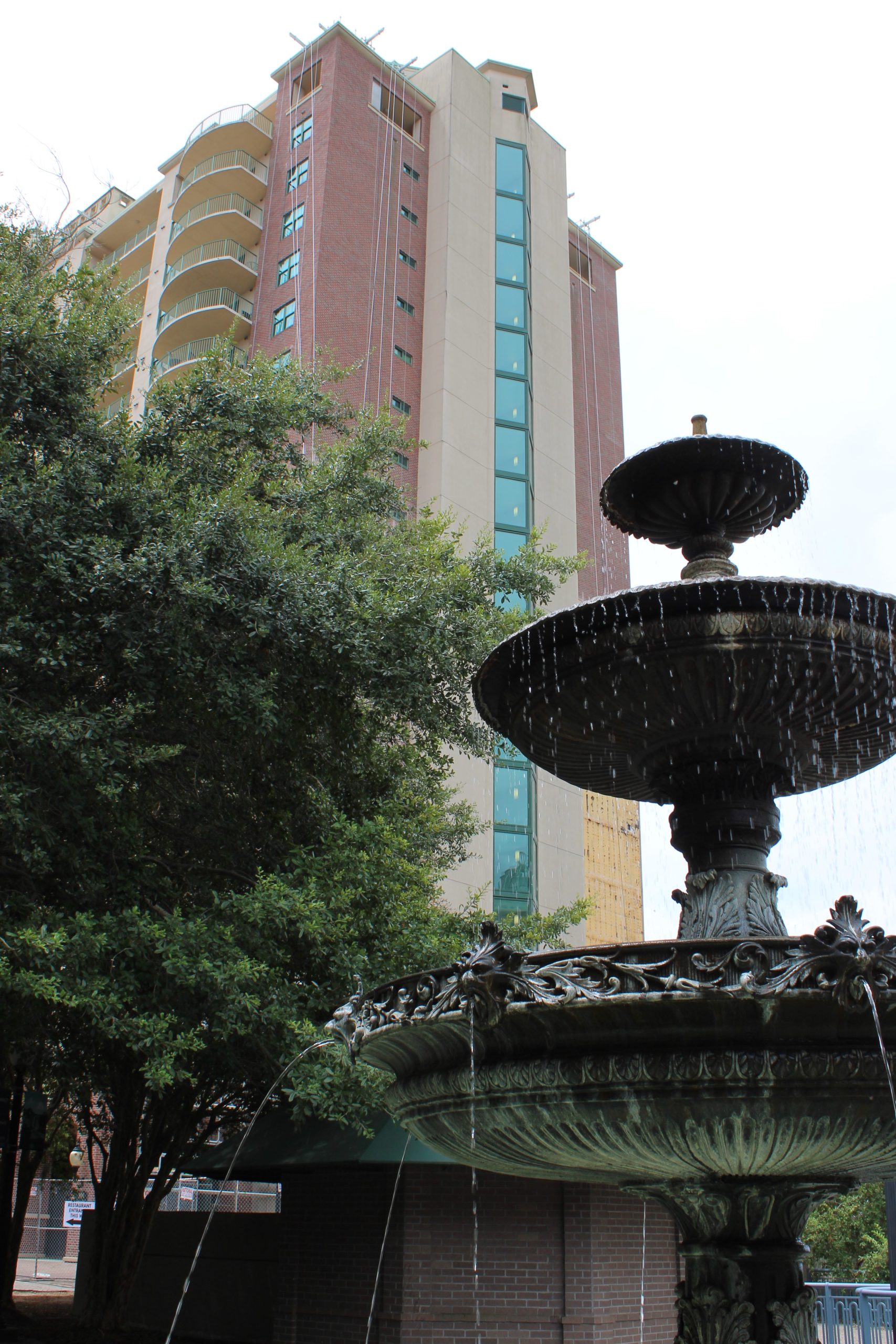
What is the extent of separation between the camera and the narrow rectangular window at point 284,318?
1373 inches

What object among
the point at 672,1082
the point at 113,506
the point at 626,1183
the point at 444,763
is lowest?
the point at 626,1183

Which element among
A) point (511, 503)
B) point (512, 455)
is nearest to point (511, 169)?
point (512, 455)

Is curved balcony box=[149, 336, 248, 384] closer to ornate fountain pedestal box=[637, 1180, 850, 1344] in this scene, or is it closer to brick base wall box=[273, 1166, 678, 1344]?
brick base wall box=[273, 1166, 678, 1344]

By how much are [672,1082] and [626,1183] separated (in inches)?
54.2

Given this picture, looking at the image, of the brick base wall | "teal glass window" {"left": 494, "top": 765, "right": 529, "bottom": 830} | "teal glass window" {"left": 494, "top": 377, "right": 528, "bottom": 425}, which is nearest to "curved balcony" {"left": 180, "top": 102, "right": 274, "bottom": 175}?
"teal glass window" {"left": 494, "top": 377, "right": 528, "bottom": 425}

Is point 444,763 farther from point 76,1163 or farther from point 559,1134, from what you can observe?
point 76,1163

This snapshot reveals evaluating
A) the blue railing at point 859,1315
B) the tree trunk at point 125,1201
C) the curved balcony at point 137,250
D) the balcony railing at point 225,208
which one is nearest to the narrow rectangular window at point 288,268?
the balcony railing at point 225,208

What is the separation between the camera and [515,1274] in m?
12.7

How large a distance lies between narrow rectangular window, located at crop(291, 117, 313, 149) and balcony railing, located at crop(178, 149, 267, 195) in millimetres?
1678

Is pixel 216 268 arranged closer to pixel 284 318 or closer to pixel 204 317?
pixel 204 317

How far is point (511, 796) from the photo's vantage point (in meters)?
32.2

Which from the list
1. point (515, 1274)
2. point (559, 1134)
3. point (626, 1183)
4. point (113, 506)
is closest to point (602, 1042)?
point (559, 1134)

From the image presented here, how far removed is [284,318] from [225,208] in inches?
234

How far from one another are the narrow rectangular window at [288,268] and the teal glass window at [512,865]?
18.7m
